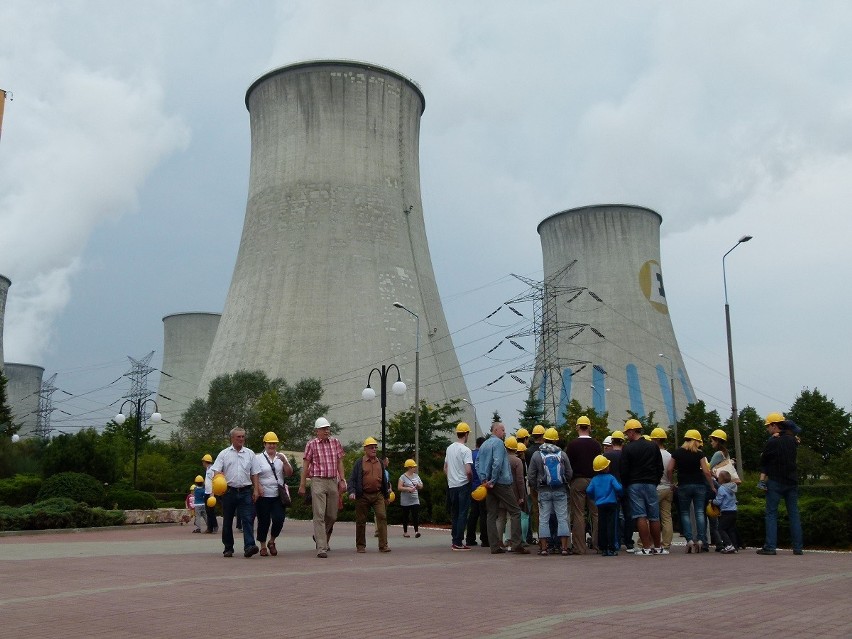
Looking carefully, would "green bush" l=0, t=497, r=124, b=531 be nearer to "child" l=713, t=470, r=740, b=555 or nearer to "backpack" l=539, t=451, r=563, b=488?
"backpack" l=539, t=451, r=563, b=488

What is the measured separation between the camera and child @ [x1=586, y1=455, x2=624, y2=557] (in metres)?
8.72

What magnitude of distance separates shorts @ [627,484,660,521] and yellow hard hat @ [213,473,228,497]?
3.83 m

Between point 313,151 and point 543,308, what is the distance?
15.4 m

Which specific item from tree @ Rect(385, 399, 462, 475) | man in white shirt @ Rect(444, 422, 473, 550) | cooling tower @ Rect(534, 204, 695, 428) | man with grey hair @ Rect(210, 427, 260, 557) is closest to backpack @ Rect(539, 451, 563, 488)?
man in white shirt @ Rect(444, 422, 473, 550)

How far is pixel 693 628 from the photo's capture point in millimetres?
4000

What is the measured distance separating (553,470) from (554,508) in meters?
0.42

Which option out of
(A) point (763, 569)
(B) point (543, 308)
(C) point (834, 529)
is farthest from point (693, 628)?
(B) point (543, 308)

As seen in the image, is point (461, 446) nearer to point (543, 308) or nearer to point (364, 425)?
point (364, 425)

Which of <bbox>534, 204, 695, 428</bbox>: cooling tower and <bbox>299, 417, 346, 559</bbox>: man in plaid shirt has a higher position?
<bbox>534, 204, 695, 428</bbox>: cooling tower

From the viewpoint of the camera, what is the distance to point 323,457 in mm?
8914

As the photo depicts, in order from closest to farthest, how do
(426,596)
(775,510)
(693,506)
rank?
1. (426,596)
2. (775,510)
3. (693,506)

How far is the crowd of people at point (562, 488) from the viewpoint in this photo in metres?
8.62

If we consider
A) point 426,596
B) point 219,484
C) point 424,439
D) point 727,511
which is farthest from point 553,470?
point 424,439

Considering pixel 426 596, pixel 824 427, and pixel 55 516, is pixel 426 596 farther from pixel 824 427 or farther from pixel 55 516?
pixel 824 427
